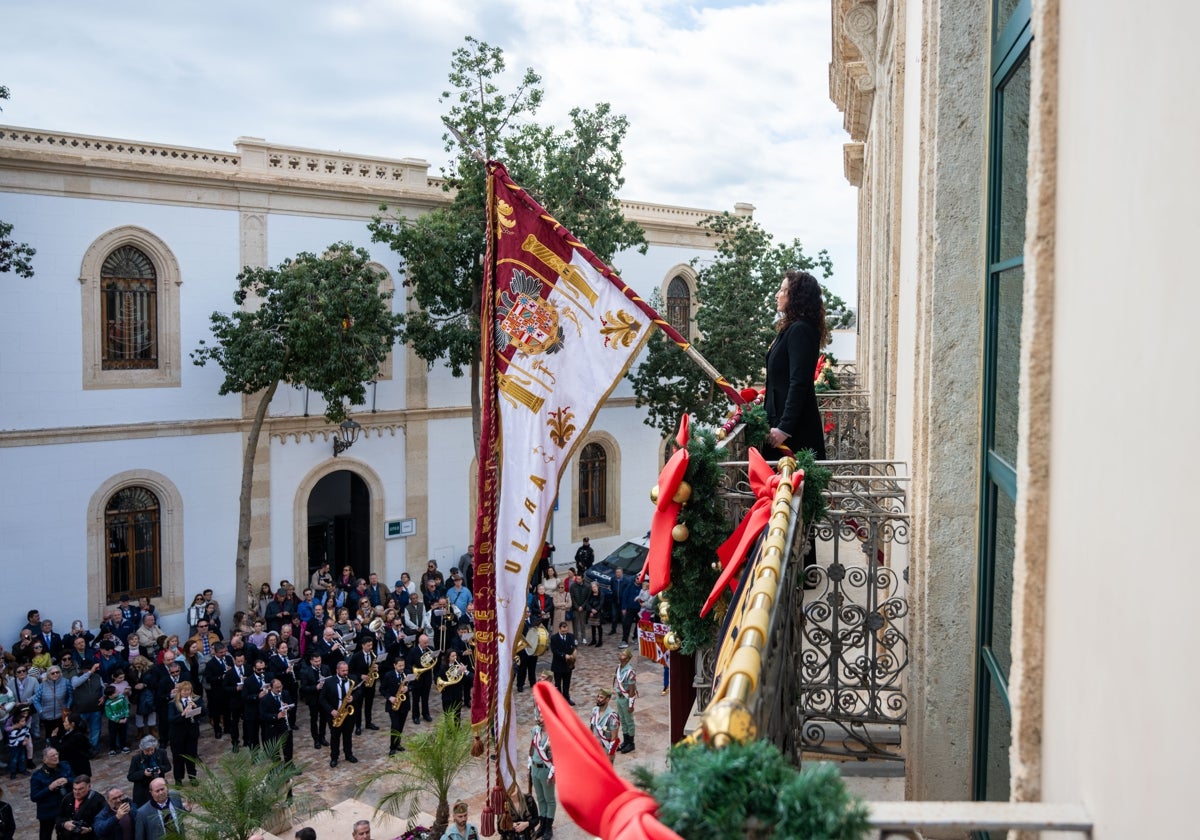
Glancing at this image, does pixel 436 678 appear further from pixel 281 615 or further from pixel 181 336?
pixel 181 336

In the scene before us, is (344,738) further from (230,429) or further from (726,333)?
(726,333)

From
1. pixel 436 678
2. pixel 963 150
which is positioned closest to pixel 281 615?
pixel 436 678

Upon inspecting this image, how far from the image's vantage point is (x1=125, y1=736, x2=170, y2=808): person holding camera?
10.2m

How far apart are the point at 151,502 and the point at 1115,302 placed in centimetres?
2032

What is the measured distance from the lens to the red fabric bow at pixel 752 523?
404 centimetres

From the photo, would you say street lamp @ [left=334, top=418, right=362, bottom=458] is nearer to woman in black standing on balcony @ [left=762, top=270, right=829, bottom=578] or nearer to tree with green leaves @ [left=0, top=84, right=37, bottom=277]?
tree with green leaves @ [left=0, top=84, right=37, bottom=277]

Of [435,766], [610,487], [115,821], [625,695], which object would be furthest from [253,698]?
[610,487]

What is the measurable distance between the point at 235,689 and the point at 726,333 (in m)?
14.6

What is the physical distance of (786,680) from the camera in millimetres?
3314

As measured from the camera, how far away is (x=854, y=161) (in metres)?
17.4

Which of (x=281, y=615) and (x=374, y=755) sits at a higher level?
(x=281, y=615)

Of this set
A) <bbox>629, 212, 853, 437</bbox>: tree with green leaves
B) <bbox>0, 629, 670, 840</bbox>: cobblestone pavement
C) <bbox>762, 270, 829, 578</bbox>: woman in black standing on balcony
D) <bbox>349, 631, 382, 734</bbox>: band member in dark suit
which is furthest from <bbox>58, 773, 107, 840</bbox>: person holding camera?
<bbox>629, 212, 853, 437</bbox>: tree with green leaves

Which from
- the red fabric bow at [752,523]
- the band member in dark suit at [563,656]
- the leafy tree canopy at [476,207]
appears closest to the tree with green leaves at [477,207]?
the leafy tree canopy at [476,207]

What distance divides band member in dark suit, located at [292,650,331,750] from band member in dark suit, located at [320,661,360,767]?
0.14 metres
